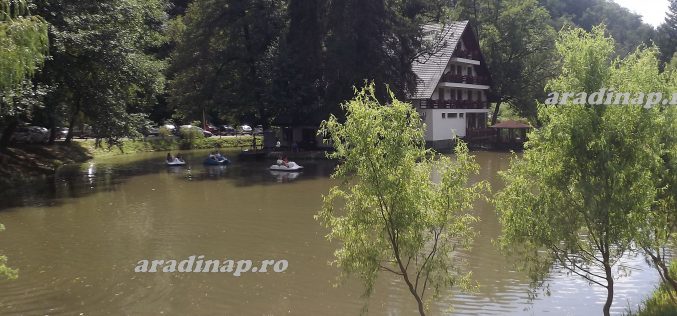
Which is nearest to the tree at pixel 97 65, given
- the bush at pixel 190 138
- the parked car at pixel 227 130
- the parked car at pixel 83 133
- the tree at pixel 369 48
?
the tree at pixel 369 48

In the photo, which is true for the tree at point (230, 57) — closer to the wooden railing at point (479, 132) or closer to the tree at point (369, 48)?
the tree at point (369, 48)

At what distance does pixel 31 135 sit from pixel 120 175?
13191 mm

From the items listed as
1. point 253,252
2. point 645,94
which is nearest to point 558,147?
point 645,94

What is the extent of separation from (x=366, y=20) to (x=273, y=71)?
8.17m

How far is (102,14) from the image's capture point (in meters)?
31.6

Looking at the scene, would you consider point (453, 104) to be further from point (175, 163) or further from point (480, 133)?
point (175, 163)

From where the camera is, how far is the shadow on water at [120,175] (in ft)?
92.1

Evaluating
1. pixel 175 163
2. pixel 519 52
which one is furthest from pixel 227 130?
pixel 519 52

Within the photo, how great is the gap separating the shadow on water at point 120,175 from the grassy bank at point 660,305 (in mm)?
22514

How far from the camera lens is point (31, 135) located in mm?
44625

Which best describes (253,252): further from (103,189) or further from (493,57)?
(493,57)

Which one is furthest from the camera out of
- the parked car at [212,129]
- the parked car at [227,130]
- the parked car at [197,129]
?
the parked car at [227,130]

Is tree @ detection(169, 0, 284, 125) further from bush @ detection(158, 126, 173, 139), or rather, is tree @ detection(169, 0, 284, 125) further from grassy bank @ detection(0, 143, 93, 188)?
bush @ detection(158, 126, 173, 139)

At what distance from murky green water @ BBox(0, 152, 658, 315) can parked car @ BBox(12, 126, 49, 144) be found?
1567 cm
